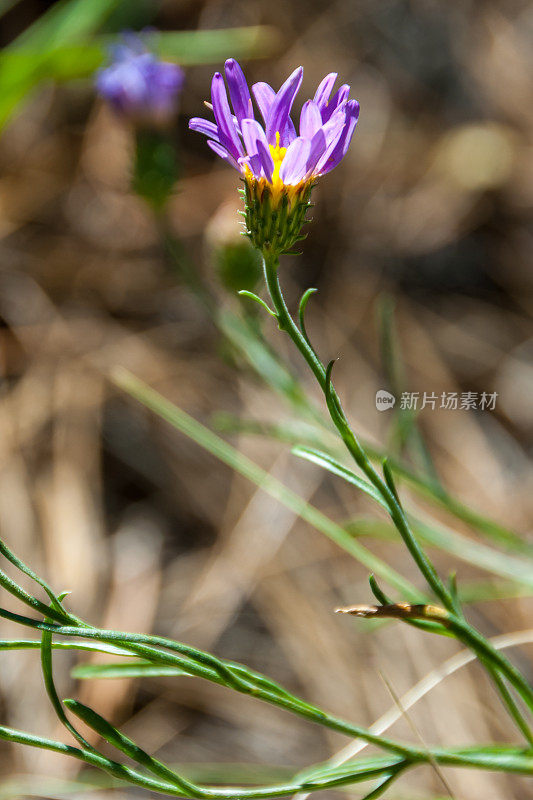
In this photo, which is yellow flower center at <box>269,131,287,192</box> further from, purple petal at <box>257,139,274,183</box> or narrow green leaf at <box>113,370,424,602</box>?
narrow green leaf at <box>113,370,424,602</box>

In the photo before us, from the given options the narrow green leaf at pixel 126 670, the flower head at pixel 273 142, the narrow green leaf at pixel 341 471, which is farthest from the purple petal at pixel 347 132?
the narrow green leaf at pixel 126 670

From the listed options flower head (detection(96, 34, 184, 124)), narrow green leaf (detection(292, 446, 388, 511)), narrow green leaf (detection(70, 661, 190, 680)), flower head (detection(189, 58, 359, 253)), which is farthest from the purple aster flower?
flower head (detection(96, 34, 184, 124))

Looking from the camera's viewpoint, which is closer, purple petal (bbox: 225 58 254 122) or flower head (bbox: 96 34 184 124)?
purple petal (bbox: 225 58 254 122)

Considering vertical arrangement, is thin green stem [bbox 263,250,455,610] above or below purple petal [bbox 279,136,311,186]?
below

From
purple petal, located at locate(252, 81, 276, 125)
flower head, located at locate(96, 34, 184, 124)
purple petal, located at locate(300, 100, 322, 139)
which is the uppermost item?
flower head, located at locate(96, 34, 184, 124)

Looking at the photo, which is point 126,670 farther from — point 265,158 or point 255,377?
point 255,377

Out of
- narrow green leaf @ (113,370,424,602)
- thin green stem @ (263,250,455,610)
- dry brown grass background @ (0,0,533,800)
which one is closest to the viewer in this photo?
thin green stem @ (263,250,455,610)
